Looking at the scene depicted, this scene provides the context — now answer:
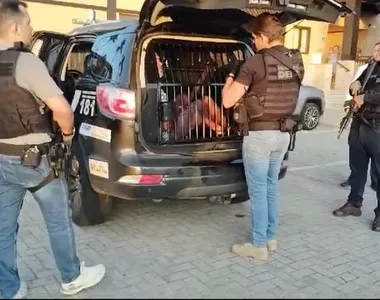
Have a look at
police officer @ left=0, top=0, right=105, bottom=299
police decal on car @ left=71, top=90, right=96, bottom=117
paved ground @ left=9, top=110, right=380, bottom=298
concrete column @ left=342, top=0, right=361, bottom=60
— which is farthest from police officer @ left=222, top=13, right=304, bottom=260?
concrete column @ left=342, top=0, right=361, bottom=60

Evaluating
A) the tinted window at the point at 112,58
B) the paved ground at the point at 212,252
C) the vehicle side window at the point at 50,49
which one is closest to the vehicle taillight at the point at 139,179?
the paved ground at the point at 212,252

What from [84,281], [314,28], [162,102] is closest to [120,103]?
[162,102]

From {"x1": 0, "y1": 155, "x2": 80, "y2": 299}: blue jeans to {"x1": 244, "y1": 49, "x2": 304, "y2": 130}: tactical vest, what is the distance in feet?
4.90

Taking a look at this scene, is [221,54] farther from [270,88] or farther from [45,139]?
[45,139]

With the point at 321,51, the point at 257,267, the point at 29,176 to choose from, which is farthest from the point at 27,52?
the point at 321,51

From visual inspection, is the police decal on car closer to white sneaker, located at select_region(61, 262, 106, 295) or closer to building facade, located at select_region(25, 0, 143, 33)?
white sneaker, located at select_region(61, 262, 106, 295)

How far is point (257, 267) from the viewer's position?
11.8 feet

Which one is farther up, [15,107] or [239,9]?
[239,9]

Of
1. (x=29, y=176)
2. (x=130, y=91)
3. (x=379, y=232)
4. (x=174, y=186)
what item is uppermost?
(x=130, y=91)

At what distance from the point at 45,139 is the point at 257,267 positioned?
1.87m

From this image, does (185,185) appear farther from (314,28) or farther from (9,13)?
(314,28)

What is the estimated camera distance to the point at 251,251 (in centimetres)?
375

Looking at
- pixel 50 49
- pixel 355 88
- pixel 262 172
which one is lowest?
pixel 262 172

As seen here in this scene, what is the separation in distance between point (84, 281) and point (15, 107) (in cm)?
122
